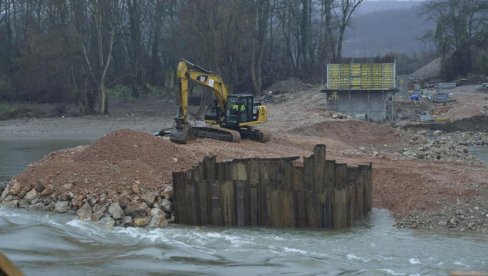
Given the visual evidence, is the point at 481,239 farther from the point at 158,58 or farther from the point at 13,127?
the point at 158,58

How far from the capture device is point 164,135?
30.8m

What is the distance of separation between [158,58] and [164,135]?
3551 centimetres

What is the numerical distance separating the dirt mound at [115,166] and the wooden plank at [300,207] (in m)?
4.41

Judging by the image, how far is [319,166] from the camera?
22.6 metres

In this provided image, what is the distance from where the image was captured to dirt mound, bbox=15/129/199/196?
875 inches

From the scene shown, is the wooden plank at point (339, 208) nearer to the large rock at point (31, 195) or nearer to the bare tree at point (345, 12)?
the large rock at point (31, 195)

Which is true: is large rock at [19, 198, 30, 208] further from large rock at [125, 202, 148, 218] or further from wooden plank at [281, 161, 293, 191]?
wooden plank at [281, 161, 293, 191]

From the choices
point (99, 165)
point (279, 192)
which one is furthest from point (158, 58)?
point (279, 192)

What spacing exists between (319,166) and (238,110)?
9205 mm

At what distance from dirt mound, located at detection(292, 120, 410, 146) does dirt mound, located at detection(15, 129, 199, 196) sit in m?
15.3

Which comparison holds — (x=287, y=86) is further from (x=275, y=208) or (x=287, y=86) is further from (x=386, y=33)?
(x=386, y=33)

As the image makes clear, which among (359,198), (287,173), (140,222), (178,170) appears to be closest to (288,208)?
(359,198)

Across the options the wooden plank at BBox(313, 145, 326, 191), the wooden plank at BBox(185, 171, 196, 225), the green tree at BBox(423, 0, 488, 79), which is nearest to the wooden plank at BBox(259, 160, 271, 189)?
the wooden plank at BBox(313, 145, 326, 191)

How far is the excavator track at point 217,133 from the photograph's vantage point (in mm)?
30461
